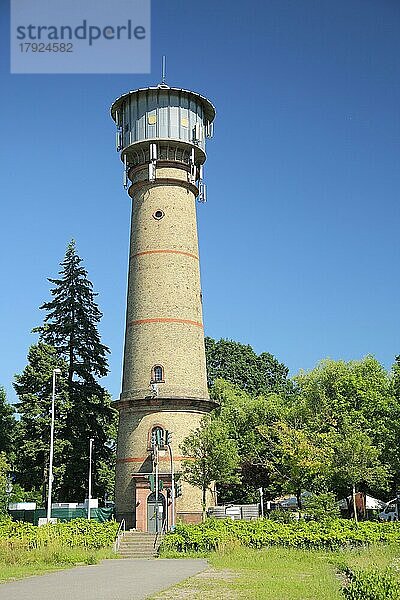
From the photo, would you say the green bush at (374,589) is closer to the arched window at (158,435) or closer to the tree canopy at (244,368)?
the arched window at (158,435)

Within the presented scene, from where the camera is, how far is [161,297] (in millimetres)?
41594

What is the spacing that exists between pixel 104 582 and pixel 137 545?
52.1 ft

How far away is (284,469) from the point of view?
43531 millimetres

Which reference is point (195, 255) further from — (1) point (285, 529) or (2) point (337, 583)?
(2) point (337, 583)

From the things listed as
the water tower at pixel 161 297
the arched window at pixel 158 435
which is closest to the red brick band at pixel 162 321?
the water tower at pixel 161 297

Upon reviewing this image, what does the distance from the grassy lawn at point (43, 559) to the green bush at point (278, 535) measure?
4176mm

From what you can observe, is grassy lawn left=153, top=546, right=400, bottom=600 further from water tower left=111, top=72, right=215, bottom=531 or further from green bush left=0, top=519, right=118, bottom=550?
water tower left=111, top=72, right=215, bottom=531

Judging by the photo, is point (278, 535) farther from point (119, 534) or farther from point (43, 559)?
point (43, 559)

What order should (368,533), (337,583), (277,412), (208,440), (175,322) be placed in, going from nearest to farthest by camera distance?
(337,583), (368,533), (208,440), (175,322), (277,412)

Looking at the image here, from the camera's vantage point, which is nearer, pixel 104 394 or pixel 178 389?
pixel 178 389

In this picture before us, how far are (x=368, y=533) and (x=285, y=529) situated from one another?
10.5 feet

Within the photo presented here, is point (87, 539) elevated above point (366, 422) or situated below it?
below

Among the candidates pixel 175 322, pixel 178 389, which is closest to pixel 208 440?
pixel 178 389

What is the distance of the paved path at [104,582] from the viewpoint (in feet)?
56.1
